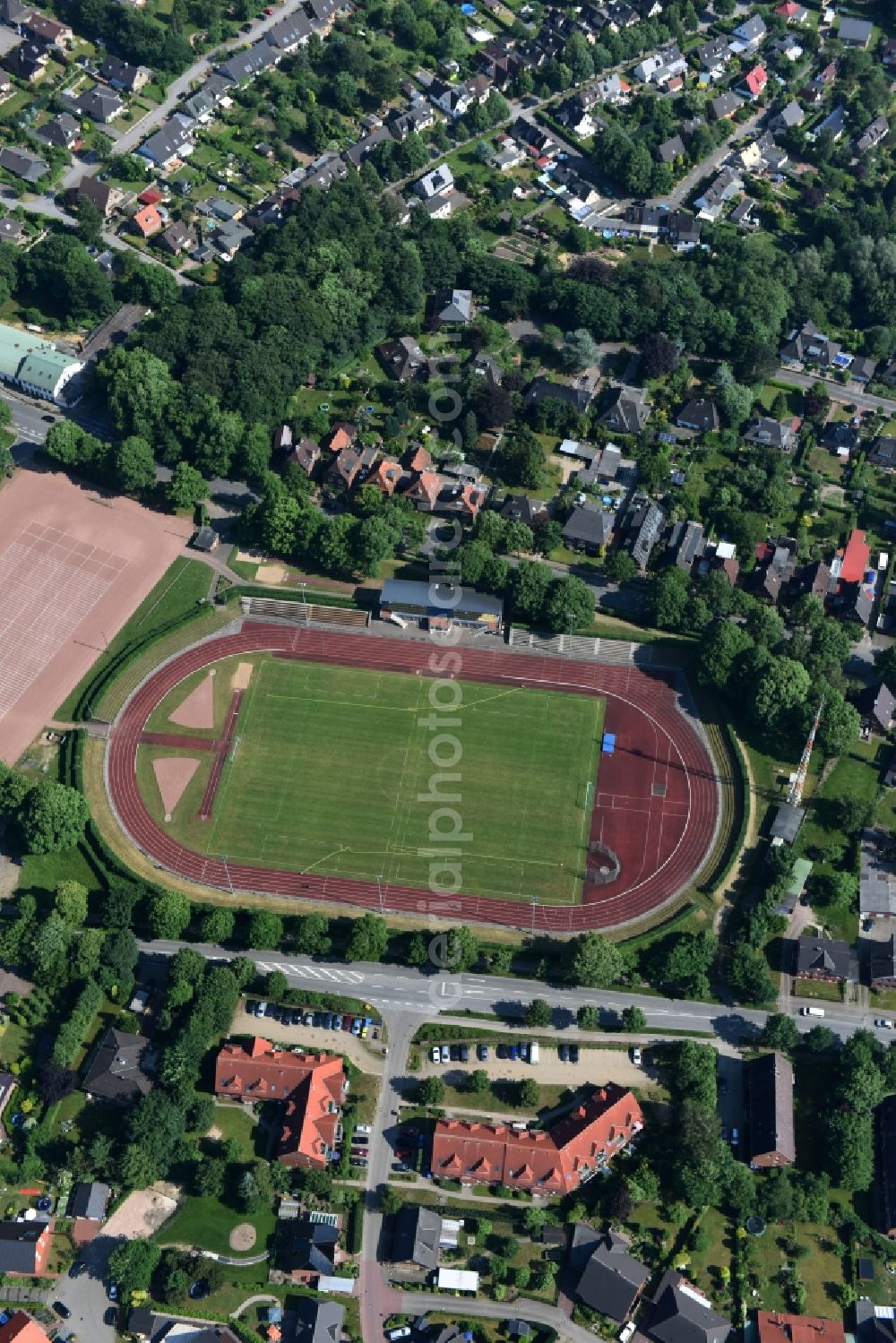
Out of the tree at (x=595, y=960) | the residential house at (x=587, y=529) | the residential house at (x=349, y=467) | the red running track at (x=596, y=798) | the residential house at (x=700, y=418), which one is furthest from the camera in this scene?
the residential house at (x=700, y=418)

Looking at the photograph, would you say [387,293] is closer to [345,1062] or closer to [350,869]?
[350,869]

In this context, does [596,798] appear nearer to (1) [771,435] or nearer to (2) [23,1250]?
(1) [771,435]

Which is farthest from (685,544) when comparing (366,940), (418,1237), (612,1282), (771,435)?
(418,1237)

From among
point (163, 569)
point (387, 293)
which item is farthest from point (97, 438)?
point (387, 293)

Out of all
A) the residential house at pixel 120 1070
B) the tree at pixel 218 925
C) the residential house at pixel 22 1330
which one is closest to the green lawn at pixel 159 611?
the tree at pixel 218 925

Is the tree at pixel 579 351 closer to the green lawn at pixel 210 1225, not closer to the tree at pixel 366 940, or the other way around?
the tree at pixel 366 940

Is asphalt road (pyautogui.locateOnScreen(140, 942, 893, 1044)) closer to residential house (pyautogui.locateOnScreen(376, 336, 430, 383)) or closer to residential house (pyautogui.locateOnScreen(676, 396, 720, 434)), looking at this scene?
residential house (pyautogui.locateOnScreen(676, 396, 720, 434))

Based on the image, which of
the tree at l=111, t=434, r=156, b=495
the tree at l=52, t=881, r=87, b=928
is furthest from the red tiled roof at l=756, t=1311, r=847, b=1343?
the tree at l=111, t=434, r=156, b=495
